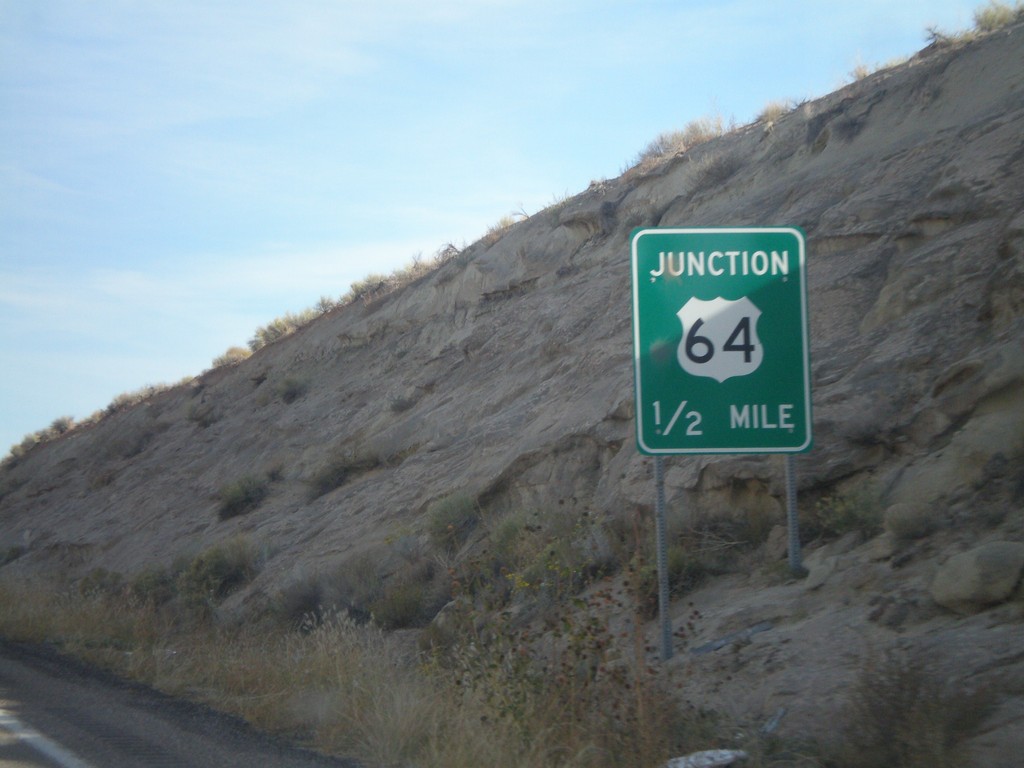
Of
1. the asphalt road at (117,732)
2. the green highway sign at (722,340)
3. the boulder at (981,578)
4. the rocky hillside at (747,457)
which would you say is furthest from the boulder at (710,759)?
the asphalt road at (117,732)

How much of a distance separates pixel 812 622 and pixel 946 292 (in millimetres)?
4503

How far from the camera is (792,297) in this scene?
6.92 meters

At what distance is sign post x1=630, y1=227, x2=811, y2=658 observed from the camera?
267 inches

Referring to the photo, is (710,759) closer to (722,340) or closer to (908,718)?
(908,718)

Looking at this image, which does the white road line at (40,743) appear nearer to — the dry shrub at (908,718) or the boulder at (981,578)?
the dry shrub at (908,718)

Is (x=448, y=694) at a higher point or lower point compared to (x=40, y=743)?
higher

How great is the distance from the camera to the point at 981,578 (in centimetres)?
550

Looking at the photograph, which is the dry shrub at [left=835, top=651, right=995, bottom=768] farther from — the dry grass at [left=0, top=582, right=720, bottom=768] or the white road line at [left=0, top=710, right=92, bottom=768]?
the white road line at [left=0, top=710, right=92, bottom=768]

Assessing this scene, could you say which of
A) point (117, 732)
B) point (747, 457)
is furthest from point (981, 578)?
point (117, 732)

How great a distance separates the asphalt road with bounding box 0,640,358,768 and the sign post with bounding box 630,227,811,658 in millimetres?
3354

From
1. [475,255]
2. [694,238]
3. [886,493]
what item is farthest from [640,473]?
[475,255]

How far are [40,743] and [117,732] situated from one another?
57cm

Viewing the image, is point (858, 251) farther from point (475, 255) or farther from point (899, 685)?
point (475, 255)

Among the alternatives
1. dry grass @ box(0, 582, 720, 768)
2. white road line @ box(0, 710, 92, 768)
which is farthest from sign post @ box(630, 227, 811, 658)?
white road line @ box(0, 710, 92, 768)
